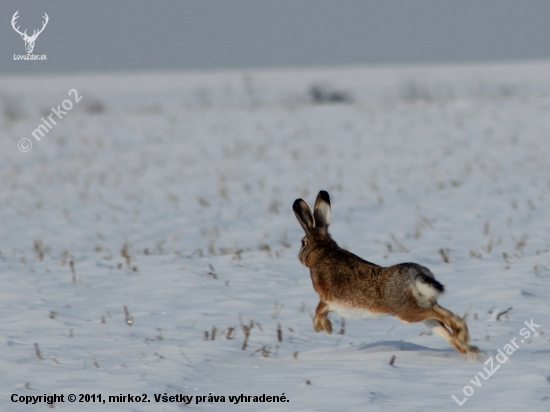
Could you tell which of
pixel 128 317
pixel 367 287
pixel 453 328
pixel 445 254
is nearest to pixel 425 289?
pixel 453 328

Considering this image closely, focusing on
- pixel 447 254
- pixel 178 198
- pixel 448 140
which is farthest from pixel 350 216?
pixel 448 140

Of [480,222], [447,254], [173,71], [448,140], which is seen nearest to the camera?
[447,254]

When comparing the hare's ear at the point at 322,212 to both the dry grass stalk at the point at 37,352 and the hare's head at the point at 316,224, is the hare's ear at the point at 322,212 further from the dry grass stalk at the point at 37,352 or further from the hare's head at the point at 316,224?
the dry grass stalk at the point at 37,352

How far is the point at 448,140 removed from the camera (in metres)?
19.7

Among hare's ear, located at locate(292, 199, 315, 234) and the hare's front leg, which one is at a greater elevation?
hare's ear, located at locate(292, 199, 315, 234)

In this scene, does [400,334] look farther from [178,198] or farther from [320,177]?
[320,177]

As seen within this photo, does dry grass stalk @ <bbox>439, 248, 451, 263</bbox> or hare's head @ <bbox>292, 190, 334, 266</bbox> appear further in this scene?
dry grass stalk @ <bbox>439, 248, 451, 263</bbox>

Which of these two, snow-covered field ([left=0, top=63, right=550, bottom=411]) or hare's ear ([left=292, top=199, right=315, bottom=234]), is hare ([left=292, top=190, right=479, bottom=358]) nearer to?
hare's ear ([left=292, top=199, right=315, bottom=234])

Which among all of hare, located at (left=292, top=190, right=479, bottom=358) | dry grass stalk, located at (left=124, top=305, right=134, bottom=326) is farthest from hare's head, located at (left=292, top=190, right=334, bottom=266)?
dry grass stalk, located at (left=124, top=305, right=134, bottom=326)

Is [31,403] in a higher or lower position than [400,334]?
lower

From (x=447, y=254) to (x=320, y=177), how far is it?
28.6ft

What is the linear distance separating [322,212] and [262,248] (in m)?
4.64

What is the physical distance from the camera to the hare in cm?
417

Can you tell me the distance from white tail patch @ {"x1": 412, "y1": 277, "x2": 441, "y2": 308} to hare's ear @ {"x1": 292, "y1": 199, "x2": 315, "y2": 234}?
1016mm
